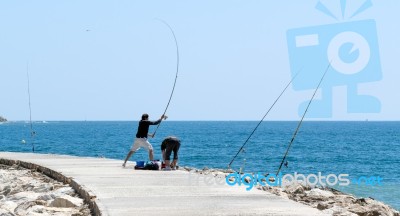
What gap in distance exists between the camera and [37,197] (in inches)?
487

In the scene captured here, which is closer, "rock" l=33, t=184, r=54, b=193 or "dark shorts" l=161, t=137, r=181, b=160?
"rock" l=33, t=184, r=54, b=193

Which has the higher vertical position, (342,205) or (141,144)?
(141,144)

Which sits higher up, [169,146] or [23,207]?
[169,146]

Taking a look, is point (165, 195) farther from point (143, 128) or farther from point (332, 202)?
point (143, 128)

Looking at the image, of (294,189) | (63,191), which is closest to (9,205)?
(63,191)

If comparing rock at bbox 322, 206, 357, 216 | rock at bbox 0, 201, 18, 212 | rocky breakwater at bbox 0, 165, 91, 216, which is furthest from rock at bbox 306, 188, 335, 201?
rock at bbox 0, 201, 18, 212

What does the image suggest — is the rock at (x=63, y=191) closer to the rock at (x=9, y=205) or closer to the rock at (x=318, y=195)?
the rock at (x=9, y=205)

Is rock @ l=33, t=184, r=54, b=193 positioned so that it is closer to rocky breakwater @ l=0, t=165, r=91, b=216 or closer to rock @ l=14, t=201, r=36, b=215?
rocky breakwater @ l=0, t=165, r=91, b=216

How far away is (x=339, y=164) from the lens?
48.9 metres

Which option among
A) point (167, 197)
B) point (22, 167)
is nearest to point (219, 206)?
point (167, 197)

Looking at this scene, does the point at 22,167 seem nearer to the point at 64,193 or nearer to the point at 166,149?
the point at 166,149

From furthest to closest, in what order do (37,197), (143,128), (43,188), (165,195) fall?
(143,128) → (43,188) → (37,197) → (165,195)

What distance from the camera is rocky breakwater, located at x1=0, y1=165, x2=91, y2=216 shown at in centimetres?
1062

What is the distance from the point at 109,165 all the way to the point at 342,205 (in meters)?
7.63
